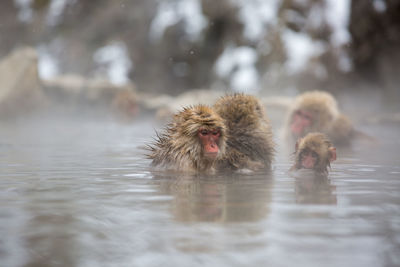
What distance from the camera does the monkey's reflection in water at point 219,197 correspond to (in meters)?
2.54

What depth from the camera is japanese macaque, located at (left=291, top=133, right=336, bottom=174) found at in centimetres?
456

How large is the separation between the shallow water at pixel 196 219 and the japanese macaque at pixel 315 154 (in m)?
0.18

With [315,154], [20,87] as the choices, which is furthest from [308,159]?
[20,87]

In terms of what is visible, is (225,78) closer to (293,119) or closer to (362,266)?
(293,119)

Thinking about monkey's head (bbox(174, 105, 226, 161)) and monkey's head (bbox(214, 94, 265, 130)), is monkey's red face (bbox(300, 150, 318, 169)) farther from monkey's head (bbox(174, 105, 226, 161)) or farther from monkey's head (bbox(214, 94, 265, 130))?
monkey's head (bbox(174, 105, 226, 161))

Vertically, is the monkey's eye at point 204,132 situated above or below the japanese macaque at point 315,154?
above

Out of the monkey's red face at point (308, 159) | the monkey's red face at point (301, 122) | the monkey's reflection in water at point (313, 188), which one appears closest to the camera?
the monkey's reflection in water at point (313, 188)

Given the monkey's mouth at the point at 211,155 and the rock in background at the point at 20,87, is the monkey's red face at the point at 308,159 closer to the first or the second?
the monkey's mouth at the point at 211,155

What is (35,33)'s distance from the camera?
17531 mm

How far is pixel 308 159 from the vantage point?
4.58 m

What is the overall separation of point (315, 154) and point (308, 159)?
8 cm

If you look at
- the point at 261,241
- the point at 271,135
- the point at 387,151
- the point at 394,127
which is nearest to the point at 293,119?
the point at 387,151

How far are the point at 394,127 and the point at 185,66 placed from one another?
8.12 m

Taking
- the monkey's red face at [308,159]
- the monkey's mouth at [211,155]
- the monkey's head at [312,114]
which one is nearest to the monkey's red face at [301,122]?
the monkey's head at [312,114]
